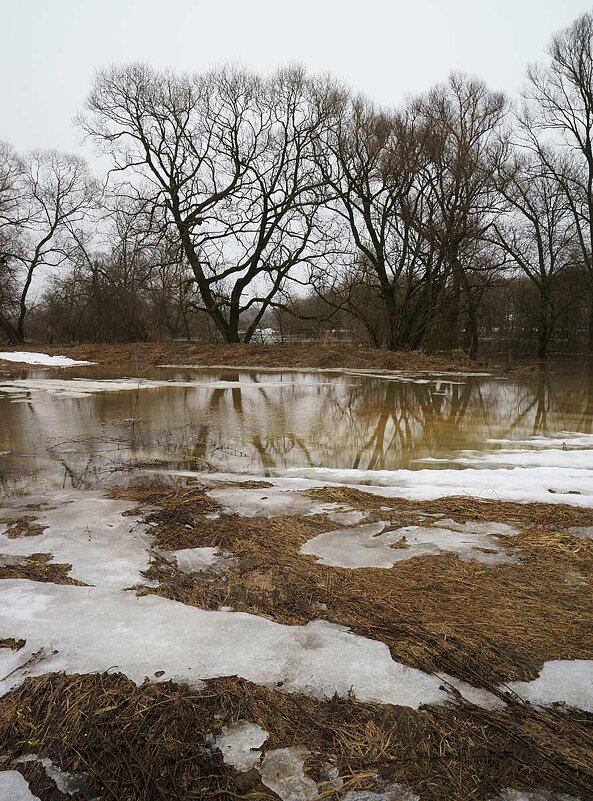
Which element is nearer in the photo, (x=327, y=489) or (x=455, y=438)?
(x=327, y=489)

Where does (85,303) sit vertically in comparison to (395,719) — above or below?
above

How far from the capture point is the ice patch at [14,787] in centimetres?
181

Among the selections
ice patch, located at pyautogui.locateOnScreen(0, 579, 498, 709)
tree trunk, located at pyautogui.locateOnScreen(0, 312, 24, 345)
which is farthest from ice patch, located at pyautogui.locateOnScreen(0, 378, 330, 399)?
tree trunk, located at pyautogui.locateOnScreen(0, 312, 24, 345)

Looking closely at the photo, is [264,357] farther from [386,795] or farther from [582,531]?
[386,795]

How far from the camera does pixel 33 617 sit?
2955mm

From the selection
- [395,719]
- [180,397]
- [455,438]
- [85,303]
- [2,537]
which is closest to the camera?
[395,719]

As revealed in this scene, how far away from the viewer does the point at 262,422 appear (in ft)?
31.6

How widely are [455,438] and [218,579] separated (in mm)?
5827

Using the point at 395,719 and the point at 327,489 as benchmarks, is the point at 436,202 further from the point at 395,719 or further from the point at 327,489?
the point at 395,719

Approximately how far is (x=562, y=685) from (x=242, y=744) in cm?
146

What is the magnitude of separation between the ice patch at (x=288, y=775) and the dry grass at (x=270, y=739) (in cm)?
3

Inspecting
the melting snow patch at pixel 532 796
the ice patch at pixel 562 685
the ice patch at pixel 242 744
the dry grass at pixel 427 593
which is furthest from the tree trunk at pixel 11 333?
the melting snow patch at pixel 532 796

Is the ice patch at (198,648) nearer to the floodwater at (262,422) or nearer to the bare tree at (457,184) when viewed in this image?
the floodwater at (262,422)

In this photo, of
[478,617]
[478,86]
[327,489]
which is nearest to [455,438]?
[327,489]
